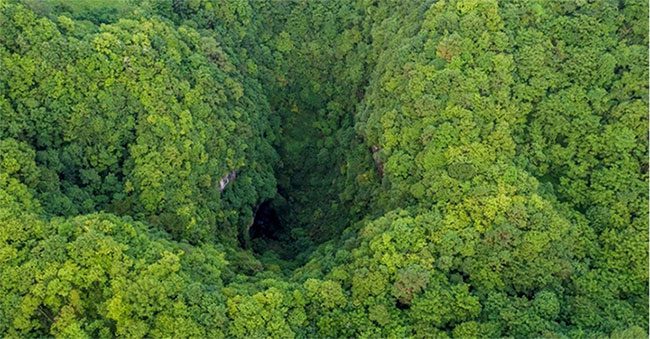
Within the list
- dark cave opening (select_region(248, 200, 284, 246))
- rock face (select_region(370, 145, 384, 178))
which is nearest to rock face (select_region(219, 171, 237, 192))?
dark cave opening (select_region(248, 200, 284, 246))

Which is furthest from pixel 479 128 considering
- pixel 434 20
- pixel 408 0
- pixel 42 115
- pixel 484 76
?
pixel 42 115

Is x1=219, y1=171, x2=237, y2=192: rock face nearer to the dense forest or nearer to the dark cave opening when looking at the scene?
the dense forest

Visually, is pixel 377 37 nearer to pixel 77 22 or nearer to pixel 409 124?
pixel 409 124

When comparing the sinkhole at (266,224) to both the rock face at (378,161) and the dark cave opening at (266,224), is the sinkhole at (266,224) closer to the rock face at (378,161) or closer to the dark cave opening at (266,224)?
the dark cave opening at (266,224)

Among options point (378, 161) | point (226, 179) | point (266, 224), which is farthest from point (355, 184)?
point (226, 179)

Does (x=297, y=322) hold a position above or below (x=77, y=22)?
below

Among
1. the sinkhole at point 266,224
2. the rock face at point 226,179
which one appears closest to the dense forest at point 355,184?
the rock face at point 226,179
